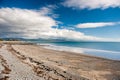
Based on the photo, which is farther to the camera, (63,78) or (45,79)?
(63,78)

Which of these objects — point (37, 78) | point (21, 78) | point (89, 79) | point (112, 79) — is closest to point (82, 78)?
point (89, 79)

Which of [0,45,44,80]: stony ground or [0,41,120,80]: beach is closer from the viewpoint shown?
[0,45,44,80]: stony ground

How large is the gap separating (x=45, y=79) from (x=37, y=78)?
0.90 metres

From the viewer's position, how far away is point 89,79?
20750mm

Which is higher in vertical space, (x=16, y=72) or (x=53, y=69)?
(x=16, y=72)

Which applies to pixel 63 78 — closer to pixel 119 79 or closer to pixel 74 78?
pixel 74 78

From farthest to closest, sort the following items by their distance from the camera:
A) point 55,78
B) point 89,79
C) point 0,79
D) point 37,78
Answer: point 89,79
point 55,78
point 37,78
point 0,79

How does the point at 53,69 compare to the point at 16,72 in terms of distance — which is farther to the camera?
the point at 53,69

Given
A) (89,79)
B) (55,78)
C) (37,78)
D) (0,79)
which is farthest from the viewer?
(89,79)

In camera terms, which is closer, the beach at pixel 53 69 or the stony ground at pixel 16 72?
the stony ground at pixel 16 72

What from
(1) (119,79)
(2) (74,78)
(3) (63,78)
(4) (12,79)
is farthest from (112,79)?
(4) (12,79)

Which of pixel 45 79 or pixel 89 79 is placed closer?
pixel 45 79

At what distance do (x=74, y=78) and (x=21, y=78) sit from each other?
676 cm

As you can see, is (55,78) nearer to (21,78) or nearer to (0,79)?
(21,78)
